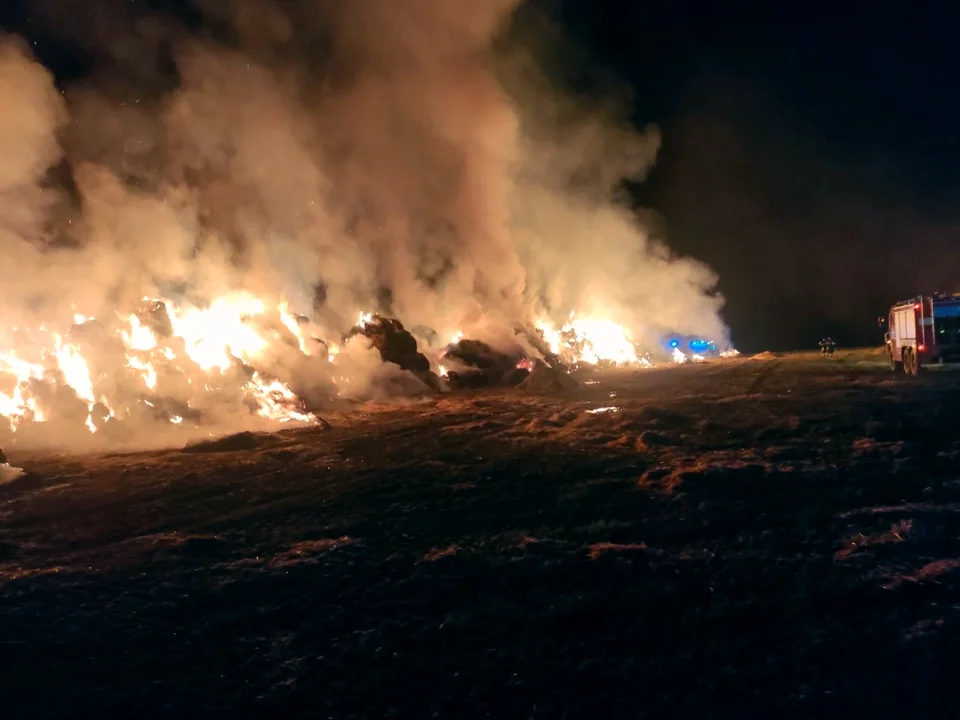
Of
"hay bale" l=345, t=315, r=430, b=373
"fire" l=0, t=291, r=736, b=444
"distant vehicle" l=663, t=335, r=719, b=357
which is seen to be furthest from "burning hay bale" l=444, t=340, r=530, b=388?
"distant vehicle" l=663, t=335, r=719, b=357

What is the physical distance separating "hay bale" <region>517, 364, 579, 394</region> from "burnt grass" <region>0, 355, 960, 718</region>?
10.6 meters

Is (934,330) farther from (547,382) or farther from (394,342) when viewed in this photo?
(394,342)

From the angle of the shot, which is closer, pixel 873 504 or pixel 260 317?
pixel 873 504

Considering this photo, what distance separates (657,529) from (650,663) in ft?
10.0

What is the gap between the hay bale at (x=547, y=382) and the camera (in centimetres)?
2411

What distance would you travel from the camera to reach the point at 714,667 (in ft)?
16.4

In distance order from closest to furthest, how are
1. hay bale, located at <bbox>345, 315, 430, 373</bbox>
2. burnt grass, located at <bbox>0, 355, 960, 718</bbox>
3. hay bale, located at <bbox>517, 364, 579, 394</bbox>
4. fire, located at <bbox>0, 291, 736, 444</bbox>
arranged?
1. burnt grass, located at <bbox>0, 355, 960, 718</bbox>
2. fire, located at <bbox>0, 291, 736, 444</bbox>
3. hay bale, located at <bbox>517, 364, 579, 394</bbox>
4. hay bale, located at <bbox>345, 315, 430, 373</bbox>

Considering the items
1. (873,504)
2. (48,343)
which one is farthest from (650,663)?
(48,343)

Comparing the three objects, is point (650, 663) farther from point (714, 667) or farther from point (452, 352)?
point (452, 352)

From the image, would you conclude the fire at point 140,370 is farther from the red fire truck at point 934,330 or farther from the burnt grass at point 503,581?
the red fire truck at point 934,330

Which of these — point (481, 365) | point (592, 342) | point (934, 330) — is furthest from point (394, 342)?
point (934, 330)

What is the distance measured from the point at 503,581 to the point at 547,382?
17827mm

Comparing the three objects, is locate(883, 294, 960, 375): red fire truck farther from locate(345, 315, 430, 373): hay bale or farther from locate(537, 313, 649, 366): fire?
locate(345, 315, 430, 373): hay bale

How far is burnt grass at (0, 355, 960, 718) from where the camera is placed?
4906 millimetres
